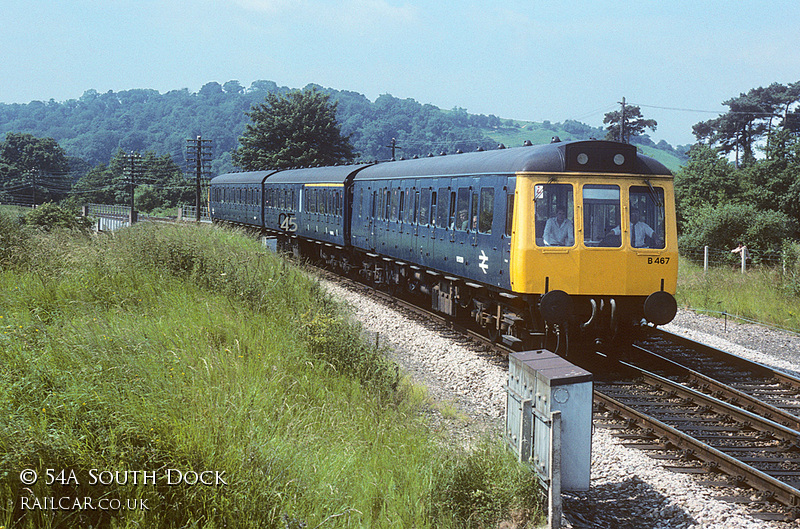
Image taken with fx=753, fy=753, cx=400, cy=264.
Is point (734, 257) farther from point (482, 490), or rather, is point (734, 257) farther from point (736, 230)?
point (482, 490)

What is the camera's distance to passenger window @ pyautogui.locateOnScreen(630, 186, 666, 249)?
10891 mm

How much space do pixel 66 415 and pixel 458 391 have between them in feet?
19.2

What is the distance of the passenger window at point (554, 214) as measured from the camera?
34.9ft

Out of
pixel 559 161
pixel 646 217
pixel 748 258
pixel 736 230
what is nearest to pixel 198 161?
pixel 736 230

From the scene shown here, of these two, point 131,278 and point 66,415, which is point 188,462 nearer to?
point 66,415

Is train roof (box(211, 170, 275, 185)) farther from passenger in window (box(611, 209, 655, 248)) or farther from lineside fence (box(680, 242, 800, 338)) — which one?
passenger in window (box(611, 209, 655, 248))

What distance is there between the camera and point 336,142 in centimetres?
6581

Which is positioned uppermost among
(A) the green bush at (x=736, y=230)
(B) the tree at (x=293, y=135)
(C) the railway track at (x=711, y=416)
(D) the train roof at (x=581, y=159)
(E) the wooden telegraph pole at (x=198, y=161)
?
(B) the tree at (x=293, y=135)

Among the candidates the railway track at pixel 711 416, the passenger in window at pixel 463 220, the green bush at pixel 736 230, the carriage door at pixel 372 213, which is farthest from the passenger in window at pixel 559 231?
the green bush at pixel 736 230

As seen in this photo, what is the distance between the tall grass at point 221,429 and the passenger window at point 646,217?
4192mm

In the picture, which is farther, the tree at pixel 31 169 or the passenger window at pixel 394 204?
the tree at pixel 31 169


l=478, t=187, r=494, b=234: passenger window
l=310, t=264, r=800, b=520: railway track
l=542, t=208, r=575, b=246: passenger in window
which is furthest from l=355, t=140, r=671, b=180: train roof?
l=310, t=264, r=800, b=520: railway track

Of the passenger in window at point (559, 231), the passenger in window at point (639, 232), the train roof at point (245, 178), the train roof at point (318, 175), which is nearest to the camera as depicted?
the passenger in window at point (559, 231)

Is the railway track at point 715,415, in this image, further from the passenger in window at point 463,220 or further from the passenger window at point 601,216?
the passenger in window at point 463,220
